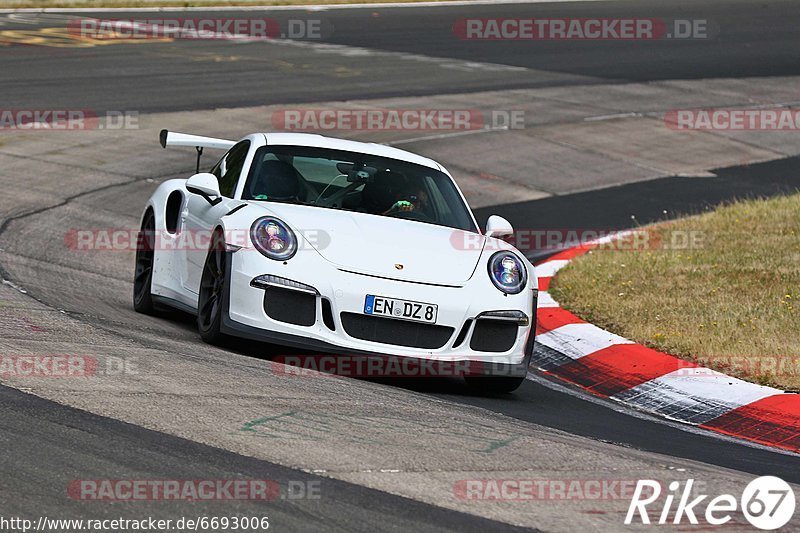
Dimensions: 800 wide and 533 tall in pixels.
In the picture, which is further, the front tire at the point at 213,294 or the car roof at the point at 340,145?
the car roof at the point at 340,145

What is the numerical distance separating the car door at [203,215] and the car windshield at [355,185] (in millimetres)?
159

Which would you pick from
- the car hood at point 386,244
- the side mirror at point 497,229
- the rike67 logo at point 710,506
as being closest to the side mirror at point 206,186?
the car hood at point 386,244

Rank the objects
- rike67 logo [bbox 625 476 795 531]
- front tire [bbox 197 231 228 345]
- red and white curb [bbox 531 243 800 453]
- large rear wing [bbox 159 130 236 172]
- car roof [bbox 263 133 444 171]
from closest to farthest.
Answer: rike67 logo [bbox 625 476 795 531], red and white curb [bbox 531 243 800 453], front tire [bbox 197 231 228 345], car roof [bbox 263 133 444 171], large rear wing [bbox 159 130 236 172]

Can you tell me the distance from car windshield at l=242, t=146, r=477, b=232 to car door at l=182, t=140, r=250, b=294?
0.52ft

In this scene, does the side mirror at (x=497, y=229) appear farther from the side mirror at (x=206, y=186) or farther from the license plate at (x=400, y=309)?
the side mirror at (x=206, y=186)

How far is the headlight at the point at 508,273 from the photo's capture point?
23.7 feet

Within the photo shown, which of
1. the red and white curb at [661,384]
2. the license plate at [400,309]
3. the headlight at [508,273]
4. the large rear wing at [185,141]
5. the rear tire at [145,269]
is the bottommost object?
the red and white curb at [661,384]

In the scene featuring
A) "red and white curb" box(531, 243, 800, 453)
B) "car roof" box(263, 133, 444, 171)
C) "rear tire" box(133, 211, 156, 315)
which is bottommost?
"red and white curb" box(531, 243, 800, 453)

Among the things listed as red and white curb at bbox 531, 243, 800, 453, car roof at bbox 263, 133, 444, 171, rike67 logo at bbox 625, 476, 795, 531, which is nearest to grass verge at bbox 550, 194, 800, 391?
red and white curb at bbox 531, 243, 800, 453

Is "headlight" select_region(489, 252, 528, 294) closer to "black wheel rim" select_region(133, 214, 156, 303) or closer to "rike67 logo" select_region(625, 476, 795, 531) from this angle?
"rike67 logo" select_region(625, 476, 795, 531)

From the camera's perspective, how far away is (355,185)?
8039mm

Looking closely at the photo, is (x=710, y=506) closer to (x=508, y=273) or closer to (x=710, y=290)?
(x=508, y=273)

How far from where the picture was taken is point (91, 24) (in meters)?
25.4

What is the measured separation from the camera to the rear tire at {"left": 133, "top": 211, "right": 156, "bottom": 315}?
8.68m
